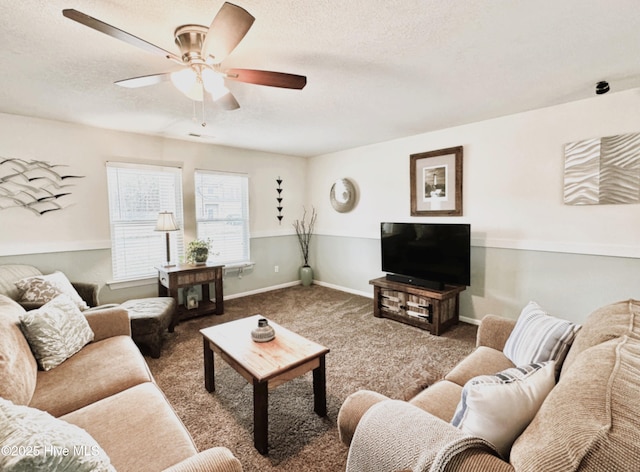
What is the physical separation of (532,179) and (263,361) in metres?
3.11

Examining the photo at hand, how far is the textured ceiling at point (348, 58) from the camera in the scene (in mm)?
1491

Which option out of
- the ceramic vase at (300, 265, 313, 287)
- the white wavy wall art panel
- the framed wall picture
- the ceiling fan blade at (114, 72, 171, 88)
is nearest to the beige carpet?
the ceramic vase at (300, 265, 313, 287)

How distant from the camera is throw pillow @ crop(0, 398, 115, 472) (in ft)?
2.21

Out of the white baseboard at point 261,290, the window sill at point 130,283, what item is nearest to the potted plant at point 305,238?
the white baseboard at point 261,290

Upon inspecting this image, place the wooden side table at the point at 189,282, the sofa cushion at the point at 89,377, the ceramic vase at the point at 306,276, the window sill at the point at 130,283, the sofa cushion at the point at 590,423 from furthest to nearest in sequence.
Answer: the ceramic vase at the point at 306,276
the window sill at the point at 130,283
the wooden side table at the point at 189,282
the sofa cushion at the point at 89,377
the sofa cushion at the point at 590,423

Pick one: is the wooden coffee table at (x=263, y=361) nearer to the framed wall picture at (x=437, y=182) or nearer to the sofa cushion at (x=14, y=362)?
the sofa cushion at (x=14, y=362)

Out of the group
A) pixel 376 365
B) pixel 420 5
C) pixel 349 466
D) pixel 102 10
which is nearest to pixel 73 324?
pixel 102 10

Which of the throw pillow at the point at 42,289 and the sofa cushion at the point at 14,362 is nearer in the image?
the sofa cushion at the point at 14,362

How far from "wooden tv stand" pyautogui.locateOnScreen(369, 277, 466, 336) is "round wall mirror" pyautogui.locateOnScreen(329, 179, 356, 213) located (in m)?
1.47

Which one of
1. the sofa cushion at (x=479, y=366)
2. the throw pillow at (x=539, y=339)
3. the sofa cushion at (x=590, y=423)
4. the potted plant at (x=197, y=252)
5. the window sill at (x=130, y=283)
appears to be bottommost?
the sofa cushion at (x=479, y=366)

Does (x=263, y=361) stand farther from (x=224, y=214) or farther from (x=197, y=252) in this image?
(x=224, y=214)

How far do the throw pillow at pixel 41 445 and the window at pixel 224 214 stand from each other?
362 centimetres

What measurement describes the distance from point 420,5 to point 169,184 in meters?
3.64

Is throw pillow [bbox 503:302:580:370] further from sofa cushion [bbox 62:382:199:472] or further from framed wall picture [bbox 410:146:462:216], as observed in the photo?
framed wall picture [bbox 410:146:462:216]
